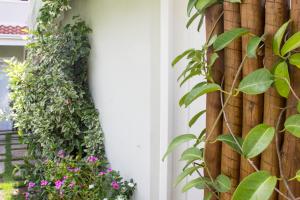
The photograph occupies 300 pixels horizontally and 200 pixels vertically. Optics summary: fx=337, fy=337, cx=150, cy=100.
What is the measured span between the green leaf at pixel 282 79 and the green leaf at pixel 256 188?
0.78ft

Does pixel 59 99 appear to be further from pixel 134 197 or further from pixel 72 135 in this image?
pixel 134 197

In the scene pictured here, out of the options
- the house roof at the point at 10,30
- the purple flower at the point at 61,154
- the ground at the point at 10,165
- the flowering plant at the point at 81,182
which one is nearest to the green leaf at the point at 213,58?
the flowering plant at the point at 81,182

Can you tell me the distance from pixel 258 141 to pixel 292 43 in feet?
0.93

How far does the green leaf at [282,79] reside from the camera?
0.94 m

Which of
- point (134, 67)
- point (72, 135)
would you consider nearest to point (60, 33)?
point (72, 135)

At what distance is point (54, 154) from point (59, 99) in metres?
0.73

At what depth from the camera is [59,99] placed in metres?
4.29

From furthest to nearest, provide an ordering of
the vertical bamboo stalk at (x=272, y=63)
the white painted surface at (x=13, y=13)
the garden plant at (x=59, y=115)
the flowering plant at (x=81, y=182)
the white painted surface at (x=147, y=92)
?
the white painted surface at (x=13, y=13), the garden plant at (x=59, y=115), the flowering plant at (x=81, y=182), the white painted surface at (x=147, y=92), the vertical bamboo stalk at (x=272, y=63)

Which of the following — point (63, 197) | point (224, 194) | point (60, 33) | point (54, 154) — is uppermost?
point (60, 33)

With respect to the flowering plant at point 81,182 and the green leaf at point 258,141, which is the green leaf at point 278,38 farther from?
the flowering plant at point 81,182

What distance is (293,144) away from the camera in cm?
97

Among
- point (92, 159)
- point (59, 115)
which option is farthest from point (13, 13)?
point (92, 159)

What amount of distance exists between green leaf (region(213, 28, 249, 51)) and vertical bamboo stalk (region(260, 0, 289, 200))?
76 mm

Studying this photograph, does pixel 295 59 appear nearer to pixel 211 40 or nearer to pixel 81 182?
pixel 211 40
